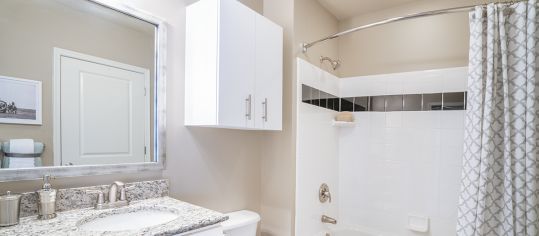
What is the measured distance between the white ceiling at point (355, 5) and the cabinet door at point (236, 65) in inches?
42.7

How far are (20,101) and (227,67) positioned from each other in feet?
3.07

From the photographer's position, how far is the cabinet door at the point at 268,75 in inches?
73.4

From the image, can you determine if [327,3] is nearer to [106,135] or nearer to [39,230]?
[106,135]

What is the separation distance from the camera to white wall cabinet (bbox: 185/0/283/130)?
1611 mm

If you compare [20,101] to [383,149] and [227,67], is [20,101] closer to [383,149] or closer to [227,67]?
[227,67]

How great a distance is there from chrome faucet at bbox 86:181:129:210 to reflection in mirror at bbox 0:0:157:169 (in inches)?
5.5

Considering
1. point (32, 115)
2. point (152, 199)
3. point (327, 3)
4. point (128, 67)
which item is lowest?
point (152, 199)

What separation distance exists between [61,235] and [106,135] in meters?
0.58

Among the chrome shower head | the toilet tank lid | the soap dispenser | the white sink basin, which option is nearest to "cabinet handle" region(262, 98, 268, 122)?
the toilet tank lid

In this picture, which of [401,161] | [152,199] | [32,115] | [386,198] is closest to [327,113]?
[401,161]

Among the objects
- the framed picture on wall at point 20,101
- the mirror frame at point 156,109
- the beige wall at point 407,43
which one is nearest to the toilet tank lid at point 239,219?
the mirror frame at point 156,109

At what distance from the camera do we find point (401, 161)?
101 inches

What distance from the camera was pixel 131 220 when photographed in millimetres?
1356

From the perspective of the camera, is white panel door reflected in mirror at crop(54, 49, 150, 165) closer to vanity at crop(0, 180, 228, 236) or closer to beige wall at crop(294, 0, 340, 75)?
vanity at crop(0, 180, 228, 236)
